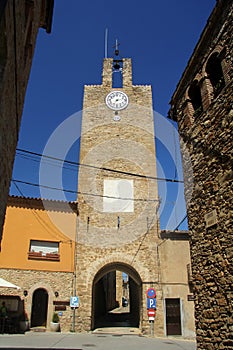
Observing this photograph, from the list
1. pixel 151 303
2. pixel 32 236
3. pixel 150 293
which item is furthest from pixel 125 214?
pixel 32 236

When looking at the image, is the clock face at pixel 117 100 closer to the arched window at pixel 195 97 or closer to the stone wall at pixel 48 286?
the stone wall at pixel 48 286

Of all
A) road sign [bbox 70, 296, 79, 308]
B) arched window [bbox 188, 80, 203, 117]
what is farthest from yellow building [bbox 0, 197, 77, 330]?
arched window [bbox 188, 80, 203, 117]

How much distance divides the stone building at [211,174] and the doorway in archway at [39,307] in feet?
32.2

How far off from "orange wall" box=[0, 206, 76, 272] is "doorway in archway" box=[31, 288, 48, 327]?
1.39 meters

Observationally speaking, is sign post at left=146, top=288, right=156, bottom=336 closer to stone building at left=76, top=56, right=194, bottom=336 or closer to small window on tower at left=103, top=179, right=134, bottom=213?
stone building at left=76, top=56, right=194, bottom=336

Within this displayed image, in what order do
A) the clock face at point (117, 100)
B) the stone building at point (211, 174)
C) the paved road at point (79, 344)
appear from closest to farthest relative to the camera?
the stone building at point (211, 174)
the paved road at point (79, 344)
the clock face at point (117, 100)

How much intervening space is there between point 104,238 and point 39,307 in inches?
175

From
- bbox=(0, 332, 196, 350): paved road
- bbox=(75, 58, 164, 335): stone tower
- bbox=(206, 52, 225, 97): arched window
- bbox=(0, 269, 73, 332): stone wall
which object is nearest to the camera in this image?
bbox=(206, 52, 225, 97): arched window

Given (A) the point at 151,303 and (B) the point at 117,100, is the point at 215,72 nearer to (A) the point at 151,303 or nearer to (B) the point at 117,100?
(A) the point at 151,303

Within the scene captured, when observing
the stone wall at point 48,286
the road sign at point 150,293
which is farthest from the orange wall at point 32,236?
the road sign at point 150,293

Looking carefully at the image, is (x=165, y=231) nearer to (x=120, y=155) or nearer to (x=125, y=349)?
(x=120, y=155)

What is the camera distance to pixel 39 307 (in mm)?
13859

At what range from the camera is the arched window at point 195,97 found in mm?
6793

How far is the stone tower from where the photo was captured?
14391mm
